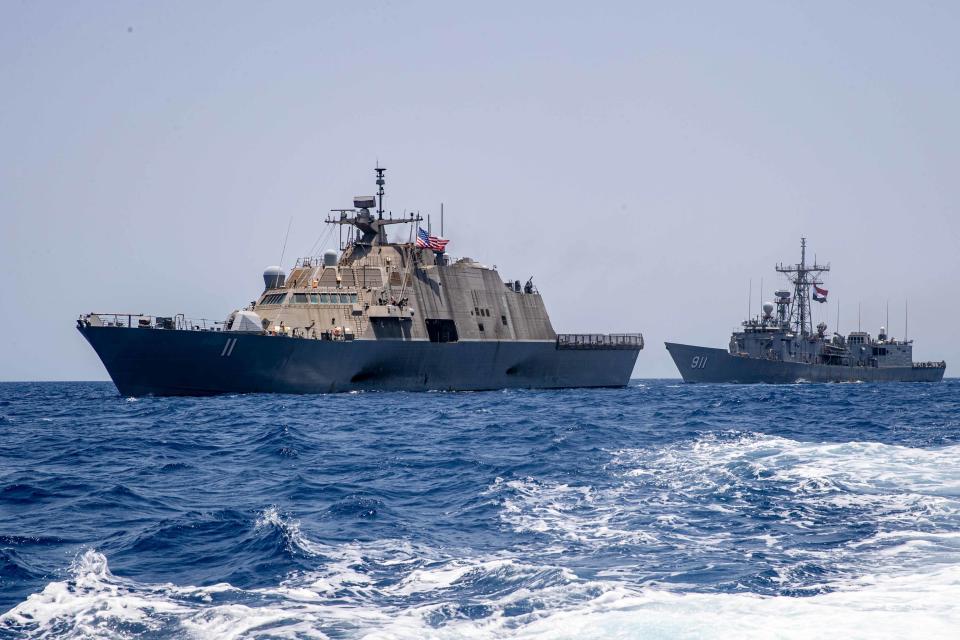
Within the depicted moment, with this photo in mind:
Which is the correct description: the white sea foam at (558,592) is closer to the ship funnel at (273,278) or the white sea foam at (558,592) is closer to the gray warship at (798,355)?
the ship funnel at (273,278)

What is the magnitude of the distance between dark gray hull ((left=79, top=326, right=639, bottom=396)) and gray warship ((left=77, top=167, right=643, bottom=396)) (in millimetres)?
49

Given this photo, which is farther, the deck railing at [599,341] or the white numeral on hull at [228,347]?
the deck railing at [599,341]

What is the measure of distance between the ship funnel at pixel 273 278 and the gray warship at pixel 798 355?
1337 inches

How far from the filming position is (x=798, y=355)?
249ft

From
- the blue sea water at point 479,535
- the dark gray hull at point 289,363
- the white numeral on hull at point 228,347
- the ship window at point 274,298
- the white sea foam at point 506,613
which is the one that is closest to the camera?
the white sea foam at point 506,613

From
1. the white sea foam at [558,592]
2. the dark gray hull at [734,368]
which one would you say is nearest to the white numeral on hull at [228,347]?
the white sea foam at [558,592]

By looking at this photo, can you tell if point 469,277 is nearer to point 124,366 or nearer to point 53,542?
point 124,366

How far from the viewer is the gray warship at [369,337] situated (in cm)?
3541

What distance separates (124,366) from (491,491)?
2475cm

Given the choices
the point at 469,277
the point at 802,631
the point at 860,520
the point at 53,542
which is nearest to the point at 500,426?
the point at 860,520

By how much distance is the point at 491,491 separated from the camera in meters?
14.1

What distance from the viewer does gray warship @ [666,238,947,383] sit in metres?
70.1

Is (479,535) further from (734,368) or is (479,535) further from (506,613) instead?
(734,368)

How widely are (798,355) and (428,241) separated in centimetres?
4110
